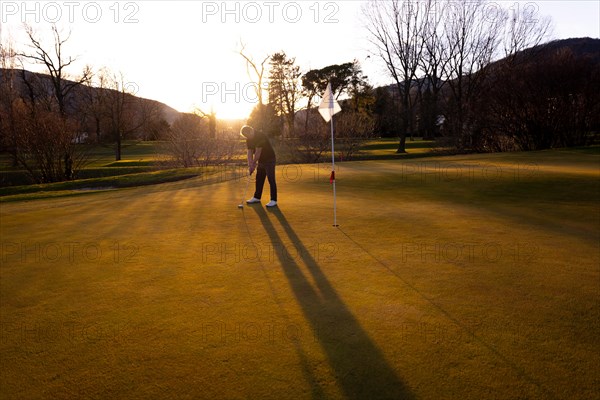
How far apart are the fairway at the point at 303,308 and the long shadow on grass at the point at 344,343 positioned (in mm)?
15

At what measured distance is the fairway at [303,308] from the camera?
273cm

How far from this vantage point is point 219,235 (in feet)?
22.3

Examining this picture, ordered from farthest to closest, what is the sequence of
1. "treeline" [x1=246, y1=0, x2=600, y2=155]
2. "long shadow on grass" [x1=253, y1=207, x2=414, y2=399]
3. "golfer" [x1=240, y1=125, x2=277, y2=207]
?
"treeline" [x1=246, y1=0, x2=600, y2=155] → "golfer" [x1=240, y1=125, x2=277, y2=207] → "long shadow on grass" [x1=253, y1=207, x2=414, y2=399]

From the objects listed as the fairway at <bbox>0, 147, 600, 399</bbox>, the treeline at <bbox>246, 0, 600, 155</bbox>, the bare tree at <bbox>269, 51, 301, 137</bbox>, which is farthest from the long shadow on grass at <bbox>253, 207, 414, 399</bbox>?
the bare tree at <bbox>269, 51, 301, 137</bbox>

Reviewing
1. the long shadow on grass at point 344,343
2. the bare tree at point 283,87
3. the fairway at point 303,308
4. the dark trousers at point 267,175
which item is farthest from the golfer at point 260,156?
Result: the bare tree at point 283,87

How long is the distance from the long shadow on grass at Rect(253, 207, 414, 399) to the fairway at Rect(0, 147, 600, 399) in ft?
0.05

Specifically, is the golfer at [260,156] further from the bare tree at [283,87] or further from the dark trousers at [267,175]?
the bare tree at [283,87]

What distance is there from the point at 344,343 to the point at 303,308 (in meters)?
0.75

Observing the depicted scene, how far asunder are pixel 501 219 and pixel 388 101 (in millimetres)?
75987

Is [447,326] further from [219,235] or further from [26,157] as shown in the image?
[26,157]

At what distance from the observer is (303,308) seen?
386 centimetres

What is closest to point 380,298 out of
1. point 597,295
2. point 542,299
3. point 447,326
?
point 447,326

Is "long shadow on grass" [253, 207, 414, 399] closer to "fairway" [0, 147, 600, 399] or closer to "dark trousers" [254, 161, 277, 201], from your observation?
"fairway" [0, 147, 600, 399]

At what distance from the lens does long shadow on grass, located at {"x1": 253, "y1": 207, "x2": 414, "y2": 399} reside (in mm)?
2623
